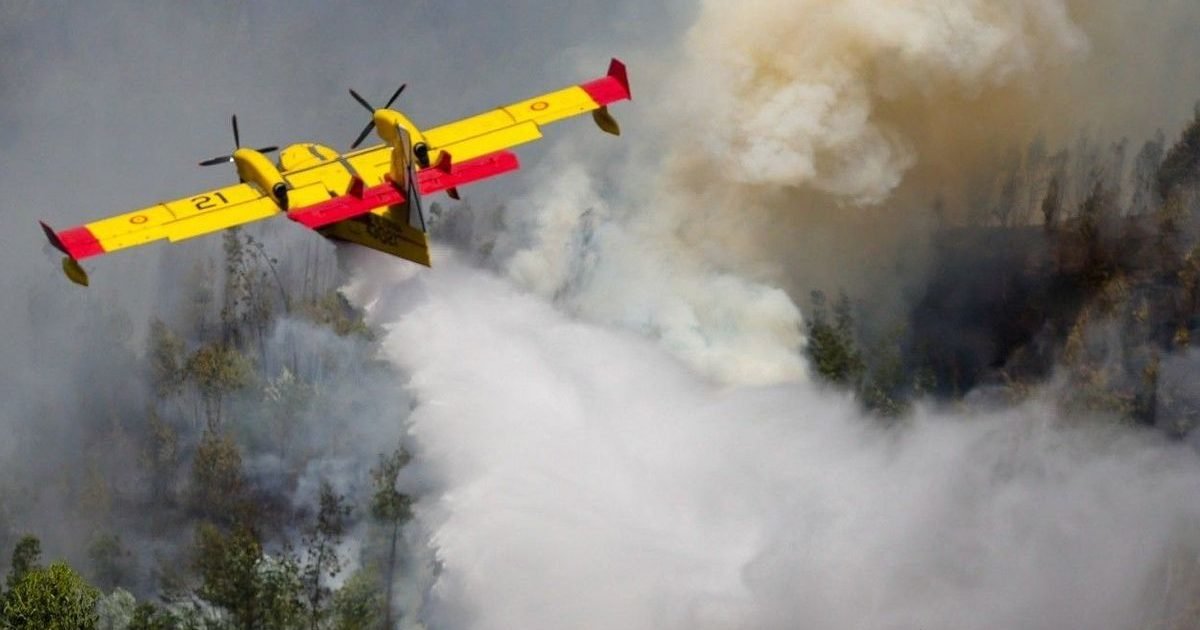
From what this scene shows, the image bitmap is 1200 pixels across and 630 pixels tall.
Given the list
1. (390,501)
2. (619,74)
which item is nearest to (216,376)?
(390,501)

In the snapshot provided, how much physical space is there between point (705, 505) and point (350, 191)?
49.0ft

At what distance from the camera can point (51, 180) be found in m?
91.4

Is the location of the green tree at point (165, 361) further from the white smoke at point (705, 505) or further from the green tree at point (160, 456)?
the white smoke at point (705, 505)

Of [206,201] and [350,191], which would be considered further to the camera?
[206,201]

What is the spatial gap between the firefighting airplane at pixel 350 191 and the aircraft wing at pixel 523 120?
42 mm

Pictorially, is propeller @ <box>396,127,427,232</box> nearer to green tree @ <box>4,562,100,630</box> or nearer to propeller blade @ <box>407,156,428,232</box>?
propeller blade @ <box>407,156,428,232</box>

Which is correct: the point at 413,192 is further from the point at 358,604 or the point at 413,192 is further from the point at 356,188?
the point at 358,604

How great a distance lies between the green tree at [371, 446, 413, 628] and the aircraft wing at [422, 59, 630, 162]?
2027cm

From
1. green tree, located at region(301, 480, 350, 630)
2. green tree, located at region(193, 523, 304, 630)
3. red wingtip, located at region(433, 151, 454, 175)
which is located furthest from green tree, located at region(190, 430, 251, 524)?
red wingtip, located at region(433, 151, 454, 175)

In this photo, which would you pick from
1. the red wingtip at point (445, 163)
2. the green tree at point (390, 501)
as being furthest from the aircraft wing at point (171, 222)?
the green tree at point (390, 501)

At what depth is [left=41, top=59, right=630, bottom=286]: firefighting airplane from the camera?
51188 millimetres

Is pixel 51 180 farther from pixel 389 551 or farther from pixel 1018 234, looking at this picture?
pixel 1018 234

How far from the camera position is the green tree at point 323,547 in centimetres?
7106

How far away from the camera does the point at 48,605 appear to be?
2527 inches
